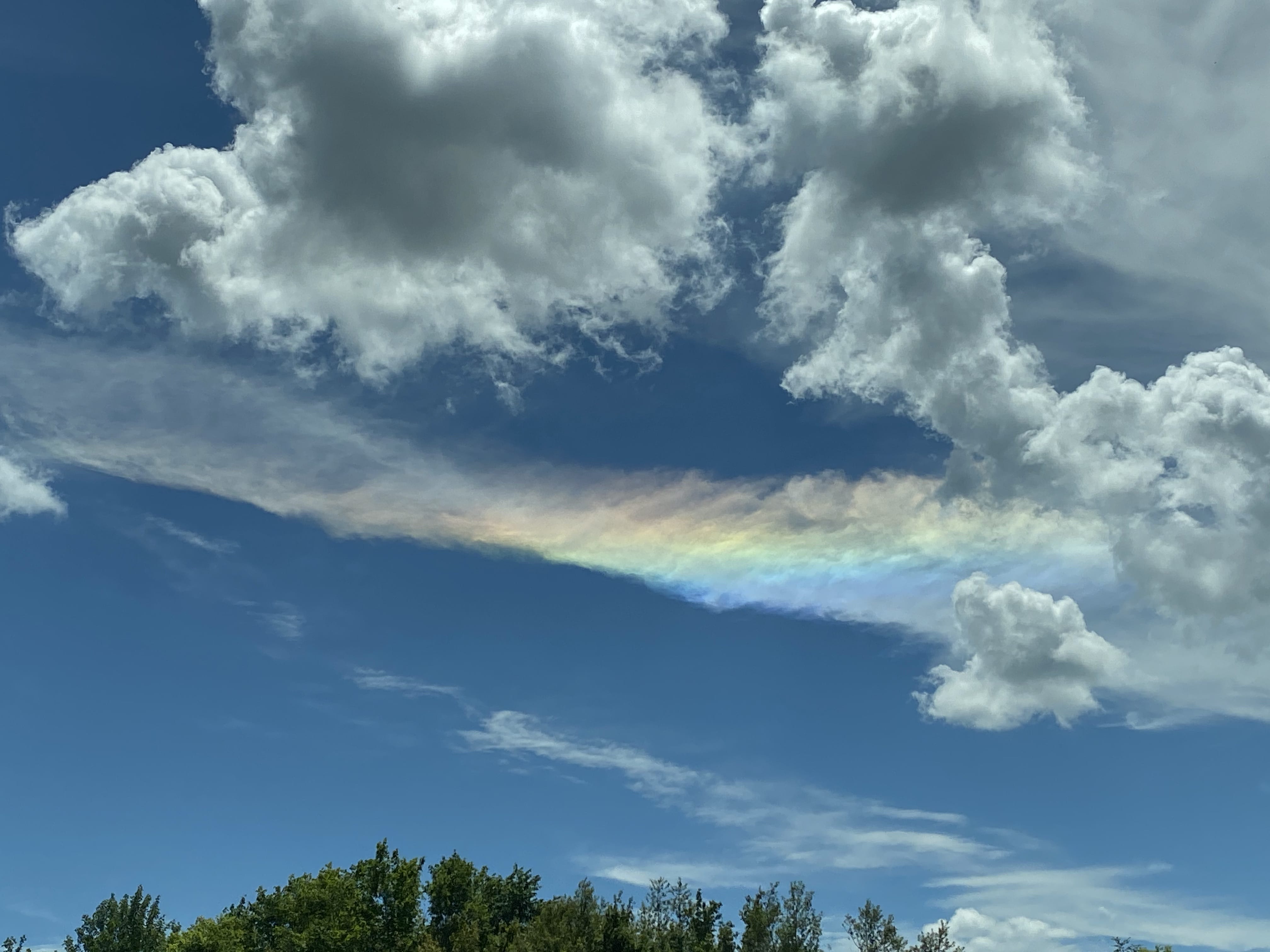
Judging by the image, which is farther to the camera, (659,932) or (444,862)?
(444,862)

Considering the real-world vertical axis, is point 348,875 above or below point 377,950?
above

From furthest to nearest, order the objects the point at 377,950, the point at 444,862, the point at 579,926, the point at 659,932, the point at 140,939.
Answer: the point at 140,939
the point at 444,862
the point at 377,950
the point at 659,932
the point at 579,926

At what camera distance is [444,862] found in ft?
342

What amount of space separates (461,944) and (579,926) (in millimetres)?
16273

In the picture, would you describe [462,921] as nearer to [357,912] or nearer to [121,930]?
[357,912]

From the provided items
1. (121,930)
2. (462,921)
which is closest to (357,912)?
(462,921)

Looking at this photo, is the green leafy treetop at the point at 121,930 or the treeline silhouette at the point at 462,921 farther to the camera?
the green leafy treetop at the point at 121,930

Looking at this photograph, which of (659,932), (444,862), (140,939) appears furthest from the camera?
(140,939)

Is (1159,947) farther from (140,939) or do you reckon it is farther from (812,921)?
(140,939)

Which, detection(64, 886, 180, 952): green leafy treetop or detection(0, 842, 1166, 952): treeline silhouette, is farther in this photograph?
detection(64, 886, 180, 952): green leafy treetop

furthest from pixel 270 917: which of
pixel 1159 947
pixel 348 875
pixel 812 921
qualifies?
pixel 1159 947

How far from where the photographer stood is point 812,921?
94188 millimetres

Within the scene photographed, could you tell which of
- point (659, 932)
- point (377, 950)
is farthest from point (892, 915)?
point (377, 950)

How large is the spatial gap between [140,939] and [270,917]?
46670 millimetres
